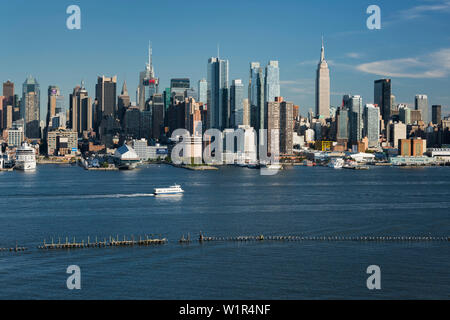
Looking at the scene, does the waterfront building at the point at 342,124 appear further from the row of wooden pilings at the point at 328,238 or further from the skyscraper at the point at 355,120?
the row of wooden pilings at the point at 328,238

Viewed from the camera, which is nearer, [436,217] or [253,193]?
[436,217]

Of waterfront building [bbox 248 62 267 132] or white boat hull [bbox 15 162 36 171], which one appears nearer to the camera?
white boat hull [bbox 15 162 36 171]

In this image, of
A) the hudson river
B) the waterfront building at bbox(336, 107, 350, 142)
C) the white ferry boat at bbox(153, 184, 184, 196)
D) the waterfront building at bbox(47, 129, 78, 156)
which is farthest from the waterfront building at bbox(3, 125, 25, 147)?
the hudson river

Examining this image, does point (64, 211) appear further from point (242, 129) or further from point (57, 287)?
point (242, 129)

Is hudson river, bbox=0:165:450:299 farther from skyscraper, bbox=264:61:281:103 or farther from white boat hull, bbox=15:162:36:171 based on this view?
skyscraper, bbox=264:61:281:103
